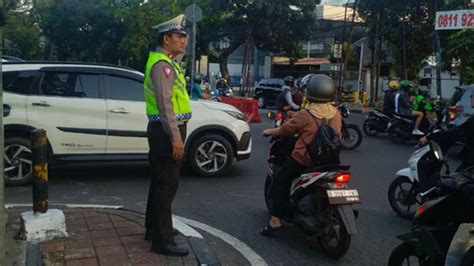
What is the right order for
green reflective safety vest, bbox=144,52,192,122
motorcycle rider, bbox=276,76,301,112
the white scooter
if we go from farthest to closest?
motorcycle rider, bbox=276,76,301,112 < the white scooter < green reflective safety vest, bbox=144,52,192,122

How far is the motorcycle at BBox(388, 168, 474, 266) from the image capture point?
10.6 ft

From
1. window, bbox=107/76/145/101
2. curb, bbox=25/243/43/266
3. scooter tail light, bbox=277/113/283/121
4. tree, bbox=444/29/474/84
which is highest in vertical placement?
tree, bbox=444/29/474/84

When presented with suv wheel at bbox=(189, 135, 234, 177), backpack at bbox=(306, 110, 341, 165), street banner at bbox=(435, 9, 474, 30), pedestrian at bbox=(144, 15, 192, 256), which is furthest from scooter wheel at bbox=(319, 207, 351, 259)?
street banner at bbox=(435, 9, 474, 30)

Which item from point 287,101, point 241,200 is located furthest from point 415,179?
point 287,101

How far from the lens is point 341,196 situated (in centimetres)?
466

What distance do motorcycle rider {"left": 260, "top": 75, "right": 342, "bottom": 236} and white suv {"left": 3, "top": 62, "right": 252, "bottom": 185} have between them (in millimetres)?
3009

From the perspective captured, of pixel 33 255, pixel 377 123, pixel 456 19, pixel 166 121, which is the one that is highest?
pixel 456 19

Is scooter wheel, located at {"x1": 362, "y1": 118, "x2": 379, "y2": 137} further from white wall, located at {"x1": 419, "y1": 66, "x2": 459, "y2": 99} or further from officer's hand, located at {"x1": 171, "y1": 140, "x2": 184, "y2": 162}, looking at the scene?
white wall, located at {"x1": 419, "y1": 66, "x2": 459, "y2": 99}

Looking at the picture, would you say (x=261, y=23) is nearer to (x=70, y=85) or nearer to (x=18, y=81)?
(x=70, y=85)

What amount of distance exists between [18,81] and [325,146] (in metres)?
4.67

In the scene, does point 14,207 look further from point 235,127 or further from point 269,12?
point 269,12

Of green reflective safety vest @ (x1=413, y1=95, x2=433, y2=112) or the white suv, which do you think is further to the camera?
green reflective safety vest @ (x1=413, y1=95, x2=433, y2=112)

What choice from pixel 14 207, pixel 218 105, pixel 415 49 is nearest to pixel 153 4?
pixel 415 49

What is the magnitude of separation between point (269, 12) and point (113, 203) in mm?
30823
